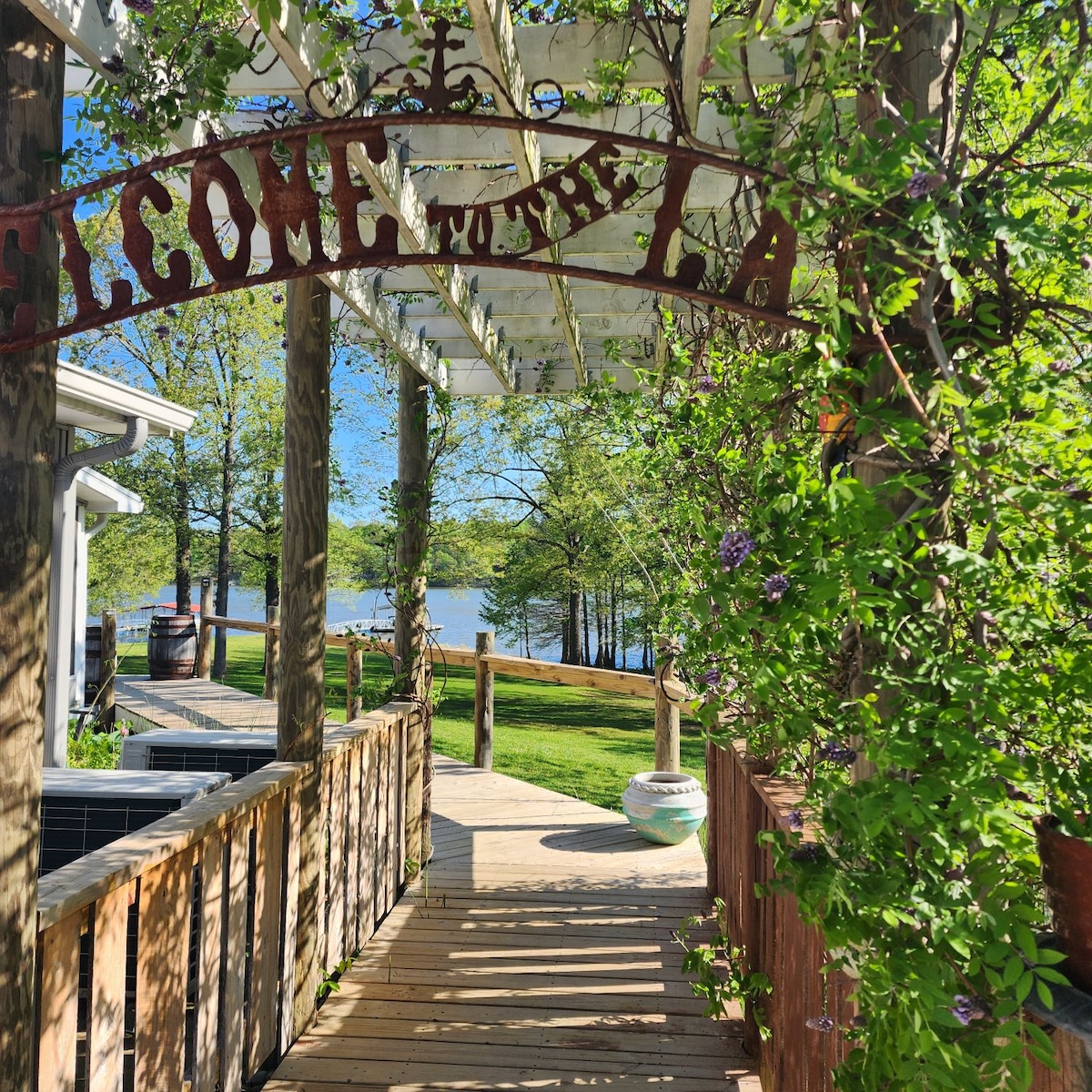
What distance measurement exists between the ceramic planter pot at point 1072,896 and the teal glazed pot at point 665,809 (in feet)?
12.5

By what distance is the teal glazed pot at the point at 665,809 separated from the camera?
4711 mm

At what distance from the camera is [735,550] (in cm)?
112

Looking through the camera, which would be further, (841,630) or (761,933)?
(761,933)

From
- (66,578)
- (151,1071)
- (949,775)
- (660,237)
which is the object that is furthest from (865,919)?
(66,578)

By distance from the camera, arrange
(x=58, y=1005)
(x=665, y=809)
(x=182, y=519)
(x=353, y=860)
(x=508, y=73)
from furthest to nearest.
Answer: (x=182, y=519) < (x=665, y=809) < (x=353, y=860) < (x=508, y=73) < (x=58, y=1005)

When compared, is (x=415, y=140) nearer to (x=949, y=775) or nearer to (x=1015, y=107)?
(x=1015, y=107)

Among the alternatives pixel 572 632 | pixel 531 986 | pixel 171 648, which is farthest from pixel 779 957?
pixel 572 632

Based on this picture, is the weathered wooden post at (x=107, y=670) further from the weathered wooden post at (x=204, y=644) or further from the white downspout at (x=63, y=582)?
the white downspout at (x=63, y=582)

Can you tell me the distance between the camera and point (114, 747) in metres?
5.89

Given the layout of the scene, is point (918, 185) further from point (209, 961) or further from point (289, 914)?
point (289, 914)

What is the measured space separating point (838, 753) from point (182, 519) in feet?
45.4

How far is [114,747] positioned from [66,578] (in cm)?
121

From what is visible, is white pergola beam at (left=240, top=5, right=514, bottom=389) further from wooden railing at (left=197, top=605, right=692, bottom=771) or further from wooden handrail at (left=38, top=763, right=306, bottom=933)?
wooden railing at (left=197, top=605, right=692, bottom=771)

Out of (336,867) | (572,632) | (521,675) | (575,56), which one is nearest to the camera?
(575,56)
